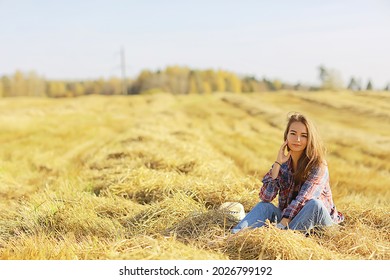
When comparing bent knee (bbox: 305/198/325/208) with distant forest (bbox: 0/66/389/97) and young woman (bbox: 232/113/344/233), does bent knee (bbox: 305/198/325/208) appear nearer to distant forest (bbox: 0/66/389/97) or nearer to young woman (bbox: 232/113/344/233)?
young woman (bbox: 232/113/344/233)

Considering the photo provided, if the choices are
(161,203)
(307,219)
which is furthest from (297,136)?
(161,203)

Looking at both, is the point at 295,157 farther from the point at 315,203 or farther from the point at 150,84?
the point at 150,84

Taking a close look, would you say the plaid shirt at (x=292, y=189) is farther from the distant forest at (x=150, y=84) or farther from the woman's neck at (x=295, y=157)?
the distant forest at (x=150, y=84)

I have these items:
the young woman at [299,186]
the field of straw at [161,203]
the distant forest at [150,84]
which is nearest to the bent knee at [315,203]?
the young woman at [299,186]

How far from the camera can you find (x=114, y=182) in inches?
217

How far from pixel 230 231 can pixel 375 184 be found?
4.40 m

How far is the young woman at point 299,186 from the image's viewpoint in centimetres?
362

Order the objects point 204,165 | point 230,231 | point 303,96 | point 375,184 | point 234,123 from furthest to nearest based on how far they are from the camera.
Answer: point 303,96 < point 234,123 < point 375,184 < point 204,165 < point 230,231

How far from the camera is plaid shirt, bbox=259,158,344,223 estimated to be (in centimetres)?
367

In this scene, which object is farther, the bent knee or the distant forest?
the distant forest

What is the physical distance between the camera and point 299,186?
390 centimetres

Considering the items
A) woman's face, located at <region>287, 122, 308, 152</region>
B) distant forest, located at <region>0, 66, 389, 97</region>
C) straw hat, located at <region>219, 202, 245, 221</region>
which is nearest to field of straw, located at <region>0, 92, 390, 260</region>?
straw hat, located at <region>219, 202, 245, 221</region>
